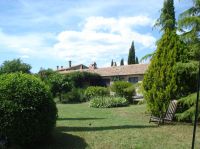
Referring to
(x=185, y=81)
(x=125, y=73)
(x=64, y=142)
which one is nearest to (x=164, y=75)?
(x=185, y=81)

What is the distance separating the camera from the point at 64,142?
10383 millimetres

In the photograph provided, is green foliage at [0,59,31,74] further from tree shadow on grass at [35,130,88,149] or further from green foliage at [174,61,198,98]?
tree shadow on grass at [35,130,88,149]

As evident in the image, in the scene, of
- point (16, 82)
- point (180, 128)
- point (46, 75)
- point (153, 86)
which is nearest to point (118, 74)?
point (46, 75)

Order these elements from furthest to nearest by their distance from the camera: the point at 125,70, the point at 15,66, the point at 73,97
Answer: the point at 125,70 → the point at 73,97 → the point at 15,66

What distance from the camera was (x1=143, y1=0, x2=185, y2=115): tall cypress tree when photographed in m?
15.5

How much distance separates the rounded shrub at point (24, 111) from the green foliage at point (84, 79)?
106 feet

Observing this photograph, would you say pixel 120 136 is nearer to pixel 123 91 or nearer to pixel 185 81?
Answer: pixel 185 81

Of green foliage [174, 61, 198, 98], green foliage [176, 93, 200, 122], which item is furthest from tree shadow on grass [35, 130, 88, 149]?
green foliage [174, 61, 198, 98]

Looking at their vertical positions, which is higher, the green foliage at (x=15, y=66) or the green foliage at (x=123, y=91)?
the green foliage at (x=15, y=66)

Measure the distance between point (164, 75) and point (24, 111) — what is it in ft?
26.8

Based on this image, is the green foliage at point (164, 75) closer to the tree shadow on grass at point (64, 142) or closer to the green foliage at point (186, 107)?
the green foliage at point (186, 107)

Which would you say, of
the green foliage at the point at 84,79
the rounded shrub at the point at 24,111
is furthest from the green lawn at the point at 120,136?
the green foliage at the point at 84,79

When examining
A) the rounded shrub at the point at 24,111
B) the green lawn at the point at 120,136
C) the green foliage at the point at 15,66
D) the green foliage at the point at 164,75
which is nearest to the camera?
the rounded shrub at the point at 24,111

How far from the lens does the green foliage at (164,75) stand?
15.5 metres
